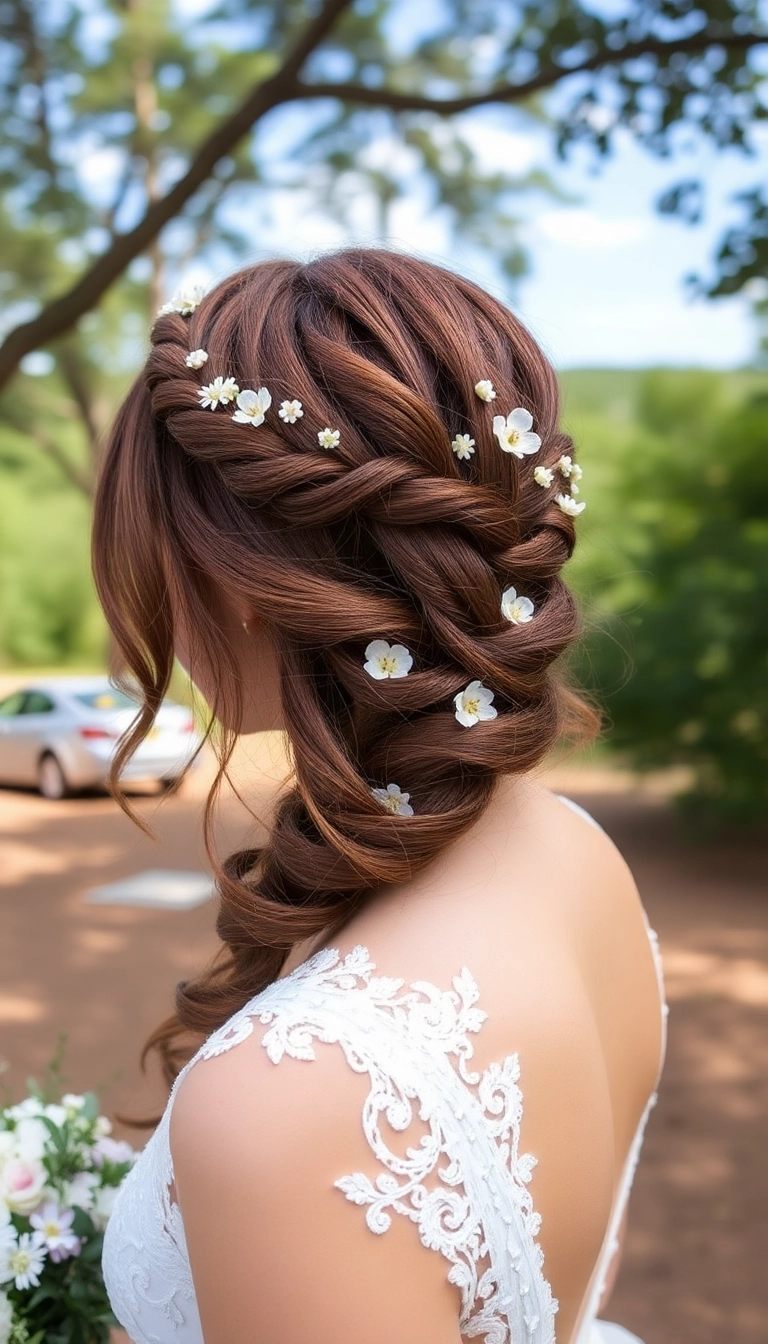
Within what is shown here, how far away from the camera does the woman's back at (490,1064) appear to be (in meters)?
0.70

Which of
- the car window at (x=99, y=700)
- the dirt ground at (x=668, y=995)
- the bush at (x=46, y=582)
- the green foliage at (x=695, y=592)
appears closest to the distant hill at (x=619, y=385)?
the green foliage at (x=695, y=592)

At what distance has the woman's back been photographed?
0.70 meters

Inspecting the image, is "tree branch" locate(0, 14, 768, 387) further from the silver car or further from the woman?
the woman

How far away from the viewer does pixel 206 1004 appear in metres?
1.10

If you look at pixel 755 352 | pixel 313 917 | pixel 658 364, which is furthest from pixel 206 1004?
pixel 658 364

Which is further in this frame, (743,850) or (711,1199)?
(743,850)

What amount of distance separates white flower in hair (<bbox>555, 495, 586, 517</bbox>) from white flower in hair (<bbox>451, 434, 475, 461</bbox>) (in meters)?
0.15

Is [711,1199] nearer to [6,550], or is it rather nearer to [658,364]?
[658,364]

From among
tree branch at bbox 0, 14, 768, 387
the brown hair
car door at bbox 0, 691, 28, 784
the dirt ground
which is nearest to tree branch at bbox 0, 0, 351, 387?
tree branch at bbox 0, 14, 768, 387

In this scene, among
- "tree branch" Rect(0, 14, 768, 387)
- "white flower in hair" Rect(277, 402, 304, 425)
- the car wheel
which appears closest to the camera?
"white flower in hair" Rect(277, 402, 304, 425)

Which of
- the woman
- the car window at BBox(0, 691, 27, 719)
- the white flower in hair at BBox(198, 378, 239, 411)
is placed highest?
the white flower in hair at BBox(198, 378, 239, 411)

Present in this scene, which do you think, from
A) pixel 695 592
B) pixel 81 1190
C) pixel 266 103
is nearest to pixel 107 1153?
pixel 81 1190

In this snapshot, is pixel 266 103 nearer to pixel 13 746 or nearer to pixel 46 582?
pixel 13 746

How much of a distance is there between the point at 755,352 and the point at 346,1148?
7.19 metres
